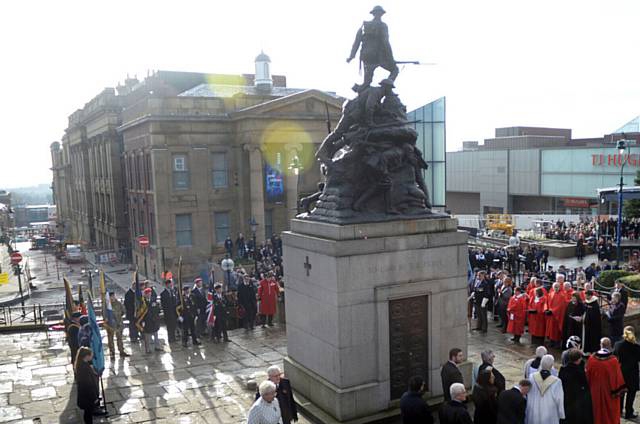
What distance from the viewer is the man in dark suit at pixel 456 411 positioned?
6.88m

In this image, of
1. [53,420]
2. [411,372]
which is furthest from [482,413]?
[53,420]

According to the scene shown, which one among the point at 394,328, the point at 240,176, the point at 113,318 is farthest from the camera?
the point at 240,176

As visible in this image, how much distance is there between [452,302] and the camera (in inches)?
407

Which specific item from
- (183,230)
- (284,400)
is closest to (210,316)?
(284,400)

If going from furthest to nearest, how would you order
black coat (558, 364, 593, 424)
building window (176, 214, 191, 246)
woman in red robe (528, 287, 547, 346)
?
building window (176, 214, 191, 246), woman in red robe (528, 287, 547, 346), black coat (558, 364, 593, 424)

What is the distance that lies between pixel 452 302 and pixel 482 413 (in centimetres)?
278

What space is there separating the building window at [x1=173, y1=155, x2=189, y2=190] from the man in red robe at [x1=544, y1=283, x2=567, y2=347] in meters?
28.8

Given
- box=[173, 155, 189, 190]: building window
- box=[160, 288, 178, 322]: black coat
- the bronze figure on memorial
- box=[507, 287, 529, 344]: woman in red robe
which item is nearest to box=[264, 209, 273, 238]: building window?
box=[173, 155, 189, 190]: building window

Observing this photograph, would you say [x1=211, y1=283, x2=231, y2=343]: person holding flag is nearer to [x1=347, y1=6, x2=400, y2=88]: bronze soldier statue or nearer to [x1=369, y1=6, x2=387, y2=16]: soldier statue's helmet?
[x1=347, y1=6, x2=400, y2=88]: bronze soldier statue

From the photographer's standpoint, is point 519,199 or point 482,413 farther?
point 519,199

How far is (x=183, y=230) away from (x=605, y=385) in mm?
32849

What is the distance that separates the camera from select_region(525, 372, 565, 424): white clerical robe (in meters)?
7.83

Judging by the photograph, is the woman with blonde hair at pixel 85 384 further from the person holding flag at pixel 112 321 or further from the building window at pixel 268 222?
the building window at pixel 268 222

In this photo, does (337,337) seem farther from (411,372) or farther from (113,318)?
(113,318)
